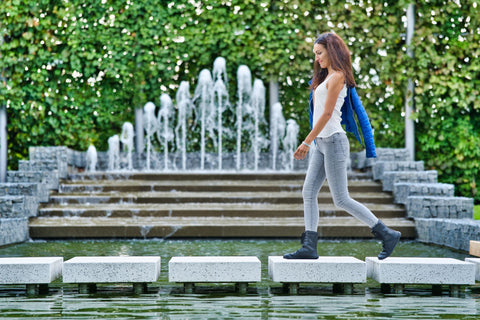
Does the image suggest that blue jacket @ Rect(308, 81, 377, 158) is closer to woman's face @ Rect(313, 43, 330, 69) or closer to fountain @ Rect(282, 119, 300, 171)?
woman's face @ Rect(313, 43, 330, 69)

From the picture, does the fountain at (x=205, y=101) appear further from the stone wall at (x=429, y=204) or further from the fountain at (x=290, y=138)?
the stone wall at (x=429, y=204)

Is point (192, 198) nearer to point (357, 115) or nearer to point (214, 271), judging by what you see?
point (214, 271)

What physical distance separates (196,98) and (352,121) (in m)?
10.6

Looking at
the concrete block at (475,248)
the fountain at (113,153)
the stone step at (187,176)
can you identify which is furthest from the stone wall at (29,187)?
the concrete block at (475,248)

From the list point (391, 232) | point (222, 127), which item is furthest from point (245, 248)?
point (222, 127)

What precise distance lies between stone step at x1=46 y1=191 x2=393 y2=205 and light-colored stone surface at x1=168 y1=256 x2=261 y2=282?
20.1ft

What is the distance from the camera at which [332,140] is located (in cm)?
503

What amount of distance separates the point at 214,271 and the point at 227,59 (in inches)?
427

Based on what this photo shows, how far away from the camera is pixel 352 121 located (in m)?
5.17

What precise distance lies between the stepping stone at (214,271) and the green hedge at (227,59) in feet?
32.6

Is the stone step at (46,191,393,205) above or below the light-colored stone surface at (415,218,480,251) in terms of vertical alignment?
above

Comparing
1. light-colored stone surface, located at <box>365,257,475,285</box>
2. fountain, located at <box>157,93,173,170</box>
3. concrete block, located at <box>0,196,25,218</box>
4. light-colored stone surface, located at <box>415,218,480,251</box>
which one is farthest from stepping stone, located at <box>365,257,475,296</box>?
fountain, located at <box>157,93,173,170</box>

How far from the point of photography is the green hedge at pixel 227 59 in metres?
14.2

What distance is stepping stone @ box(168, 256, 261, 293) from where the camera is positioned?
5.10 m
